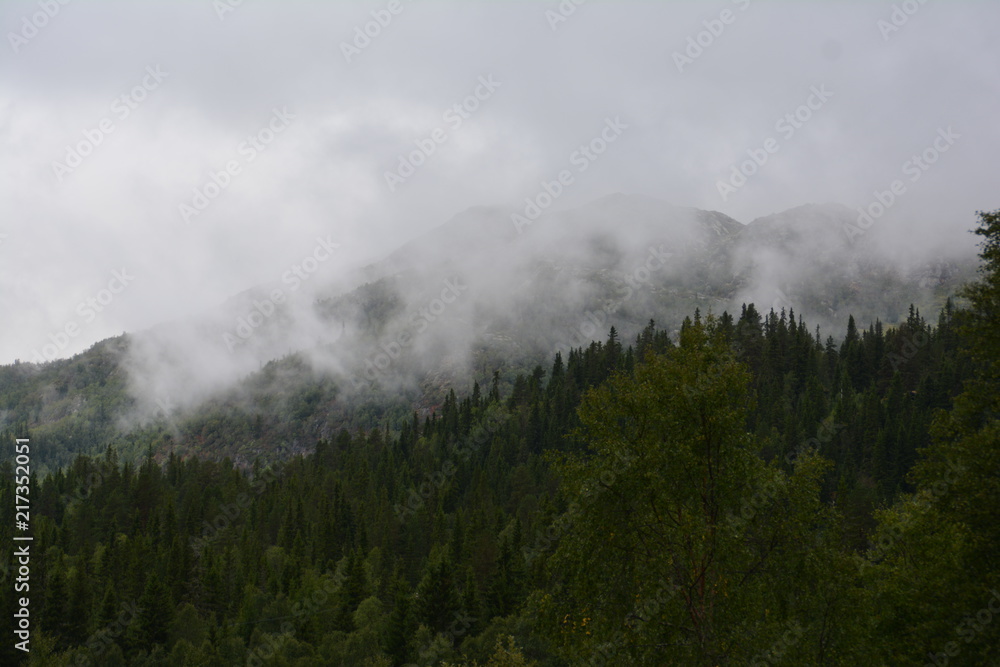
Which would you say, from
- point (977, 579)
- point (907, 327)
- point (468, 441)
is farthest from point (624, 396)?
point (907, 327)

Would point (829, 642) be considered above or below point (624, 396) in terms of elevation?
below

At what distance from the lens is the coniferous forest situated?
66.3 ft

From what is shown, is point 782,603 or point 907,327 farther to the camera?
point 907,327

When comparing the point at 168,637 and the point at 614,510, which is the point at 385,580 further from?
the point at 614,510

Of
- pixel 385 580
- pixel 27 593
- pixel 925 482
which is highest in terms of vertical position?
pixel 925 482

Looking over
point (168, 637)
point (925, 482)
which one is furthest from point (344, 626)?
point (925, 482)

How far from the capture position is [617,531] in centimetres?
2092

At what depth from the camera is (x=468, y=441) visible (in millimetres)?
186250

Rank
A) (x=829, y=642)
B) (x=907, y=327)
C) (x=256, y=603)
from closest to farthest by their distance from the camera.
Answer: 1. (x=829, y=642)
2. (x=256, y=603)
3. (x=907, y=327)

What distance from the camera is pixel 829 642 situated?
23.3 meters

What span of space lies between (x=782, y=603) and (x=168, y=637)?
288 ft

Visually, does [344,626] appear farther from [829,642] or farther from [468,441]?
[468,441]

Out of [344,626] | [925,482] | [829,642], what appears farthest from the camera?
[344,626]

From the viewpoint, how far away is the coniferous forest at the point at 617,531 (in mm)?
20219
